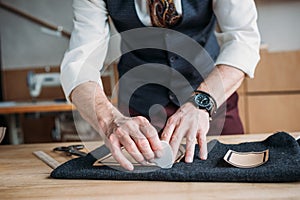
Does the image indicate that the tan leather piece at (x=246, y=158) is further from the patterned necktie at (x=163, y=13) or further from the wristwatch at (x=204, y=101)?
the patterned necktie at (x=163, y=13)

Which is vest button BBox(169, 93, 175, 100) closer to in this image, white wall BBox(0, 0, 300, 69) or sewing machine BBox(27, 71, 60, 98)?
sewing machine BBox(27, 71, 60, 98)

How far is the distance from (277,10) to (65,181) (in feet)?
8.47

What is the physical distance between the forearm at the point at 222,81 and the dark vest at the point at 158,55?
0.16 meters

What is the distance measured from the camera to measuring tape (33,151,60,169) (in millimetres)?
739

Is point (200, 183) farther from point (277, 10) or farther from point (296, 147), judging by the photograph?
point (277, 10)

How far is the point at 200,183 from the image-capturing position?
1.84 ft

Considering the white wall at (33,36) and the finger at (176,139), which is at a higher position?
the finger at (176,139)

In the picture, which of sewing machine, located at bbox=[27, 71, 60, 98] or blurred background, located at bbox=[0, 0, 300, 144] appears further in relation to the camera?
sewing machine, located at bbox=[27, 71, 60, 98]

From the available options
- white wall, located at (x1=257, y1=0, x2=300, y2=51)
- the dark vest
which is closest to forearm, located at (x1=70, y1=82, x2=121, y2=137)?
the dark vest

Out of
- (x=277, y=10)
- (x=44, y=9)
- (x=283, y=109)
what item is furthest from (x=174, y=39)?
(x=44, y=9)

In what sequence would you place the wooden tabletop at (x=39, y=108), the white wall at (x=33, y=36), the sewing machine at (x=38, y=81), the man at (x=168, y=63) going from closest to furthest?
the man at (x=168, y=63), the wooden tabletop at (x=39, y=108), the sewing machine at (x=38, y=81), the white wall at (x=33, y=36)

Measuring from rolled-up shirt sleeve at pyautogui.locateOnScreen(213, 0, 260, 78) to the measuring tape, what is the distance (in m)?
0.38

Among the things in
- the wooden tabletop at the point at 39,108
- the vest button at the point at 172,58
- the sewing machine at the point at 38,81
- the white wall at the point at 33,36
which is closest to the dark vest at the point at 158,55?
the vest button at the point at 172,58

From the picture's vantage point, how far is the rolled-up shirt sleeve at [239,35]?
896mm
